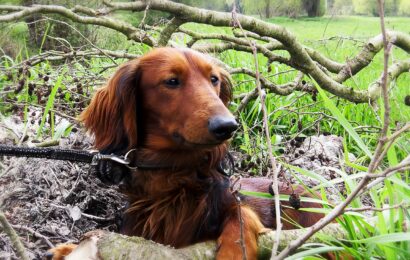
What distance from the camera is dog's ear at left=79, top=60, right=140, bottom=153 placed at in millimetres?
2607

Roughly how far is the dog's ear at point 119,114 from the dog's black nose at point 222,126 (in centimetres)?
59

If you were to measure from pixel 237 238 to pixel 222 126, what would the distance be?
16.8 inches

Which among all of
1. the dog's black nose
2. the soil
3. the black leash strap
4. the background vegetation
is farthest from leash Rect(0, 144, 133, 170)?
the background vegetation

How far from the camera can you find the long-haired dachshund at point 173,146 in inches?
90.7

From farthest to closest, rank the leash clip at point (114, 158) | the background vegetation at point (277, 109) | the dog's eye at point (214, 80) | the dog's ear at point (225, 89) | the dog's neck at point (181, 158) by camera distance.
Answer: the dog's ear at point (225, 89) → the dog's eye at point (214, 80) → the dog's neck at point (181, 158) → the leash clip at point (114, 158) → the background vegetation at point (277, 109)

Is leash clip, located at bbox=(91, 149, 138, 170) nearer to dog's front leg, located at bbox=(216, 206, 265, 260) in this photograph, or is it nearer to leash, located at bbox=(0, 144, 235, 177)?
leash, located at bbox=(0, 144, 235, 177)

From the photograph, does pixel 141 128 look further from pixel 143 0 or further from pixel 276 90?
pixel 276 90

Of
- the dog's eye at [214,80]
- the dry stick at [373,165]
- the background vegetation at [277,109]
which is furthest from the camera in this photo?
the dog's eye at [214,80]

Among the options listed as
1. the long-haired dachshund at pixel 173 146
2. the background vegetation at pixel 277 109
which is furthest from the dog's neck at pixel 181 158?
the background vegetation at pixel 277 109

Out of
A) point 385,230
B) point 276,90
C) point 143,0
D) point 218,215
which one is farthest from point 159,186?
point 276,90

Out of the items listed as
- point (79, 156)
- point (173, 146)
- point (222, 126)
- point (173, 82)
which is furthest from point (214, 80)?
point (79, 156)

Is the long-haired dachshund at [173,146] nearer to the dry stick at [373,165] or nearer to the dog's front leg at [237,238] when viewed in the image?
the dog's front leg at [237,238]

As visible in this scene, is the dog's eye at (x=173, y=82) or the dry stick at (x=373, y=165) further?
the dog's eye at (x=173, y=82)

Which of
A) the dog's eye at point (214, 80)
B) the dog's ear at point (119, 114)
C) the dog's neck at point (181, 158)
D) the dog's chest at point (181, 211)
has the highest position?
the dog's eye at point (214, 80)
